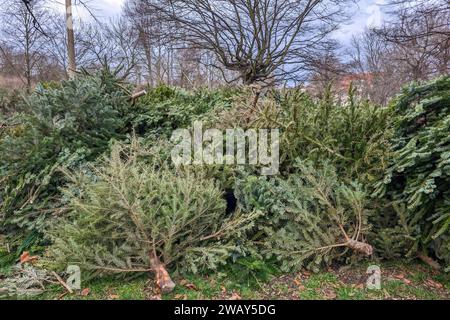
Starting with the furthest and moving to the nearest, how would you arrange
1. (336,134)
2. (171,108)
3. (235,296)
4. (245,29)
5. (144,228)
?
(245,29)
(171,108)
(336,134)
(144,228)
(235,296)

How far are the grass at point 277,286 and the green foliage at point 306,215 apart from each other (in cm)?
→ 16

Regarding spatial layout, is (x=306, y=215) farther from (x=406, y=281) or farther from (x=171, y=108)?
(x=171, y=108)

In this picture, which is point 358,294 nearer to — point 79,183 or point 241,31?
point 79,183

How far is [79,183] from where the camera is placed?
10.8 ft

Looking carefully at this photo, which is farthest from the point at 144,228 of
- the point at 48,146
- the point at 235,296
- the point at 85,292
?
the point at 48,146

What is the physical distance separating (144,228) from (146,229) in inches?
1.9

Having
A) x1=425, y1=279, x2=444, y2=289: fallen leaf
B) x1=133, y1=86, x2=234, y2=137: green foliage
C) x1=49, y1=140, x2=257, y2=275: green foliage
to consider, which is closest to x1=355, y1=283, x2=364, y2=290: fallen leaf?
x1=425, y1=279, x2=444, y2=289: fallen leaf

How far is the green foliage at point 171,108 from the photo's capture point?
4.74 m

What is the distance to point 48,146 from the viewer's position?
3.91 meters

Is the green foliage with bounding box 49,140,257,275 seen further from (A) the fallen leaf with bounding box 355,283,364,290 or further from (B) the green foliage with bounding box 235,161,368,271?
(A) the fallen leaf with bounding box 355,283,364,290

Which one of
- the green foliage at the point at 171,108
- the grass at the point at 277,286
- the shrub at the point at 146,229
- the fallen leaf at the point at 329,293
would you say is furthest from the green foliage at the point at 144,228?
the green foliage at the point at 171,108

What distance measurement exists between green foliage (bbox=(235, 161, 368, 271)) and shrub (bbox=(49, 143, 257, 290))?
0.25 meters
